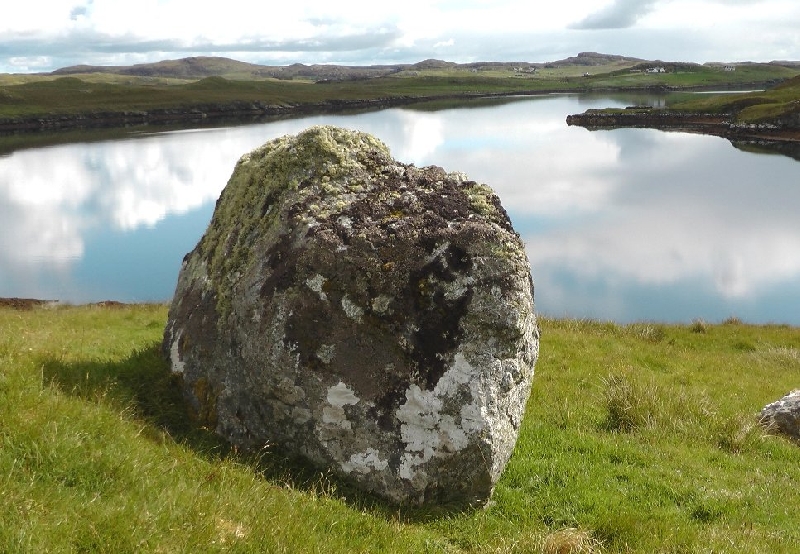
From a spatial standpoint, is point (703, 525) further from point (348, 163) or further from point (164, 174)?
point (164, 174)

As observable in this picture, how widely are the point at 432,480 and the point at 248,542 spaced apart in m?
2.77

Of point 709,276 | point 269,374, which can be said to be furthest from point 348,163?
point 709,276

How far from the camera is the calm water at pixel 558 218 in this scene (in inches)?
1506

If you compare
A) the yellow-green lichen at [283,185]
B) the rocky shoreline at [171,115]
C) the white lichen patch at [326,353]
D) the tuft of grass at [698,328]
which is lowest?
the tuft of grass at [698,328]

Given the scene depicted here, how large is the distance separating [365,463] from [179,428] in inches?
100

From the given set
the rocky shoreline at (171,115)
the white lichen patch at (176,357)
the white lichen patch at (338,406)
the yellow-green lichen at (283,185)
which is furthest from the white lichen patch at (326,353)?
the rocky shoreline at (171,115)

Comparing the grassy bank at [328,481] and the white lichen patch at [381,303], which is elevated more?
the white lichen patch at [381,303]

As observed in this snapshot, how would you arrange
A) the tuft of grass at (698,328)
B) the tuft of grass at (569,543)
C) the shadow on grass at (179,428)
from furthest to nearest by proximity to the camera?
the tuft of grass at (698,328) → the shadow on grass at (179,428) → the tuft of grass at (569,543)

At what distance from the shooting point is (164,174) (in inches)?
3002

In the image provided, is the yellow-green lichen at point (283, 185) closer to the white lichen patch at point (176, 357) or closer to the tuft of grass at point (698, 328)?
the white lichen patch at point (176, 357)

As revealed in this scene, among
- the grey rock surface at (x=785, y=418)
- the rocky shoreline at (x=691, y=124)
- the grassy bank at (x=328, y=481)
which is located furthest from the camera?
the rocky shoreline at (x=691, y=124)

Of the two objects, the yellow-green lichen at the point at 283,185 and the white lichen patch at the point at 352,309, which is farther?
the yellow-green lichen at the point at 283,185

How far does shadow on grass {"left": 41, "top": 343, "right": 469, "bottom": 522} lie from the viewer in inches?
308

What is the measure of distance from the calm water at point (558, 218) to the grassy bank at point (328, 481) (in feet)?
69.3
